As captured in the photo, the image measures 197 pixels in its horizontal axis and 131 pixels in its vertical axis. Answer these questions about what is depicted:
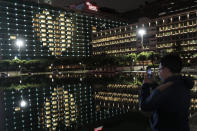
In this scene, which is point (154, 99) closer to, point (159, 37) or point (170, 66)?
point (170, 66)

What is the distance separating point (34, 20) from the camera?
139375mm

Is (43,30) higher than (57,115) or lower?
higher

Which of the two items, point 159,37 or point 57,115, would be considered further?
point 159,37

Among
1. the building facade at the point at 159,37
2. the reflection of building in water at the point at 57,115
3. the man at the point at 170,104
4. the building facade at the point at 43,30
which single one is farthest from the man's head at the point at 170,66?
the building facade at the point at 43,30

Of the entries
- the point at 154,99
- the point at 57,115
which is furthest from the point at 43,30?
the point at 154,99

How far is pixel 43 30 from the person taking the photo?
14375cm

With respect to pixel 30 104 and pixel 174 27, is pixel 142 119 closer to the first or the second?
pixel 30 104

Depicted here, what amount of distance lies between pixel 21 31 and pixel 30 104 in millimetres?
128403

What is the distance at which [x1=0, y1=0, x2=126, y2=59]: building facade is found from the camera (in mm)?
124750

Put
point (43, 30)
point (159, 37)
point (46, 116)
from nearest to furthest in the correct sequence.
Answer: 1. point (46, 116)
2. point (159, 37)
3. point (43, 30)

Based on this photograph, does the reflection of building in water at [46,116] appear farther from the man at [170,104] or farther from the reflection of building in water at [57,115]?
the man at [170,104]

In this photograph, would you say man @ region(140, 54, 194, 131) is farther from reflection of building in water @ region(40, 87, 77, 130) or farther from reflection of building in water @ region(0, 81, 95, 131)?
reflection of building in water @ region(40, 87, 77, 130)

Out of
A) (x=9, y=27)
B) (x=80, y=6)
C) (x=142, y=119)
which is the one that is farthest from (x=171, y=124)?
(x=80, y=6)

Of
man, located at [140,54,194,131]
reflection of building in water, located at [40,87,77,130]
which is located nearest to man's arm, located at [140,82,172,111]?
man, located at [140,54,194,131]
